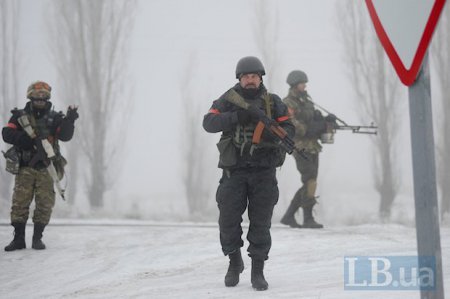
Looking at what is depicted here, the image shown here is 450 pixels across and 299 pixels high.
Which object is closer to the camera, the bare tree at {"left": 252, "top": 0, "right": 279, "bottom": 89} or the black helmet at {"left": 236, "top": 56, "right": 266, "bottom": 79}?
the black helmet at {"left": 236, "top": 56, "right": 266, "bottom": 79}

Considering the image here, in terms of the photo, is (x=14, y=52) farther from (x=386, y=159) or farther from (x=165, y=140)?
(x=165, y=140)

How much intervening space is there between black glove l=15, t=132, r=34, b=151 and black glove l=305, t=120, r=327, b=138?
3.73 metres

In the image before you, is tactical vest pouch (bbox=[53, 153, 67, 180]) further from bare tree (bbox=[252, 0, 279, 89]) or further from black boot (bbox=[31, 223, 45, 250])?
bare tree (bbox=[252, 0, 279, 89])

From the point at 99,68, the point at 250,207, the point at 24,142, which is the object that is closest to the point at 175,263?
the point at 250,207

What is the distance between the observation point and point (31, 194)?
5.77 metres

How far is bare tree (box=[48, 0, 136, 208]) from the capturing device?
14.4 metres

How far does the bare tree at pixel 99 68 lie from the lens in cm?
1443

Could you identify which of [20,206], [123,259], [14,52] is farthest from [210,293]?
[14,52]

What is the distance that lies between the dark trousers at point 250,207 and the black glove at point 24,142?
110 inches

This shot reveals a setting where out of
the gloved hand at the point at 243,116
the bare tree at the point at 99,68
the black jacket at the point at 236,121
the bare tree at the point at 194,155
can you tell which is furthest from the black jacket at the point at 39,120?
the bare tree at the point at 194,155

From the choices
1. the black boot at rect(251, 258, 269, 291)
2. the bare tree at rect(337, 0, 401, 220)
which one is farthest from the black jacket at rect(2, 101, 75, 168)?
the bare tree at rect(337, 0, 401, 220)

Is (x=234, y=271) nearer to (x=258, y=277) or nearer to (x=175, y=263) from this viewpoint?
(x=258, y=277)

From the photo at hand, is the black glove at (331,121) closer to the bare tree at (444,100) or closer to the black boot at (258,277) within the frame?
the black boot at (258,277)

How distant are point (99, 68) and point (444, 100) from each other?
10099 mm
